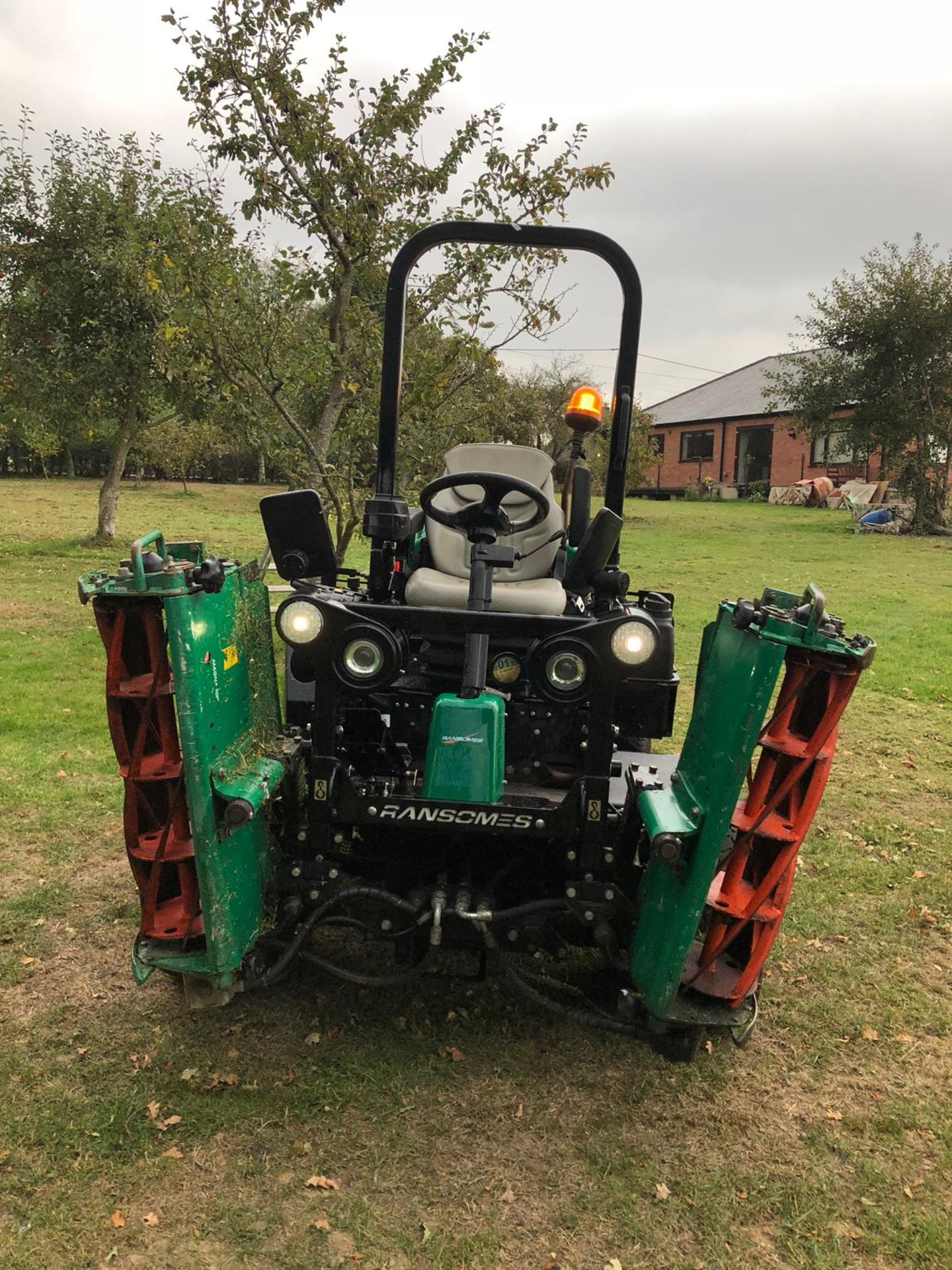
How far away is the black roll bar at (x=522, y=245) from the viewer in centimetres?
371

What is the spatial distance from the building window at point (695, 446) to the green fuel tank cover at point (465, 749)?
134 feet

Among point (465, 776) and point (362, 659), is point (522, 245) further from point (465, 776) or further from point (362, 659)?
point (465, 776)

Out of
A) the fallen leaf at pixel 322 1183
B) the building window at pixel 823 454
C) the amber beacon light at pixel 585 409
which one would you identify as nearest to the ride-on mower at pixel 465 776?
the amber beacon light at pixel 585 409

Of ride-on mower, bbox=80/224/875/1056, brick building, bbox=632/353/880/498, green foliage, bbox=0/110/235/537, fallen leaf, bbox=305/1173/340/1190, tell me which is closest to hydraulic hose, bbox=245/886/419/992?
ride-on mower, bbox=80/224/875/1056

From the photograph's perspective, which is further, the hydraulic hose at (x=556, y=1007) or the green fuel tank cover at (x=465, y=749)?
the hydraulic hose at (x=556, y=1007)

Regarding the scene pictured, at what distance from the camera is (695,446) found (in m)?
42.7

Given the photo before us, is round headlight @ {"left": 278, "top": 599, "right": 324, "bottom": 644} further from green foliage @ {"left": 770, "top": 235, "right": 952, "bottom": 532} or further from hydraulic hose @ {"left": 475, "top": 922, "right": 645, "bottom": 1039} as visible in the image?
green foliage @ {"left": 770, "top": 235, "right": 952, "bottom": 532}

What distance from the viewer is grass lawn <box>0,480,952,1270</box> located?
2.43m

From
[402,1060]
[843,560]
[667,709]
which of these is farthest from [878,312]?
[402,1060]

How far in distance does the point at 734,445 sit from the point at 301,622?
40185mm

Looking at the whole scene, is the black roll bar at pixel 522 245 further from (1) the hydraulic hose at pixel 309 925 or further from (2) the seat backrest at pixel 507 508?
(1) the hydraulic hose at pixel 309 925

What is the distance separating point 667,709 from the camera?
13.0 ft

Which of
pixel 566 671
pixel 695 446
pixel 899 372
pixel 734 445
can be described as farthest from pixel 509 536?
pixel 695 446

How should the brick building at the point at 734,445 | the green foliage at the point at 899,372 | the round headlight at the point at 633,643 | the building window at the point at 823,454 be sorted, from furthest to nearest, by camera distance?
the brick building at the point at 734,445 → the building window at the point at 823,454 → the green foliage at the point at 899,372 → the round headlight at the point at 633,643
